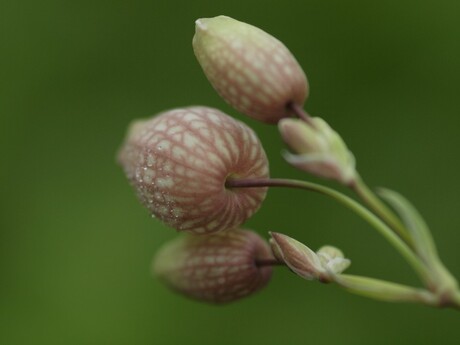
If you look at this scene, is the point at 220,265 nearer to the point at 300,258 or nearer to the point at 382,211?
the point at 300,258

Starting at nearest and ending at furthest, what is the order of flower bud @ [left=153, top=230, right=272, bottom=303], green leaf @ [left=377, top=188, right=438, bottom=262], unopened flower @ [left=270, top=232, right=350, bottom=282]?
green leaf @ [left=377, top=188, right=438, bottom=262] → unopened flower @ [left=270, top=232, right=350, bottom=282] → flower bud @ [left=153, top=230, right=272, bottom=303]

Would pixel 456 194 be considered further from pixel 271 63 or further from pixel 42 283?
pixel 271 63

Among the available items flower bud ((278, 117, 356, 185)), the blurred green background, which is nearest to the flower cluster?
flower bud ((278, 117, 356, 185))

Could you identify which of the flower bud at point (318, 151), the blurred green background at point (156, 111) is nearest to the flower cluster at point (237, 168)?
the flower bud at point (318, 151)

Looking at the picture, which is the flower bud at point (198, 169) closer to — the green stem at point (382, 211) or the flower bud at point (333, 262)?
the flower bud at point (333, 262)

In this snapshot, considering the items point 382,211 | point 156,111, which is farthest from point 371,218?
point 156,111

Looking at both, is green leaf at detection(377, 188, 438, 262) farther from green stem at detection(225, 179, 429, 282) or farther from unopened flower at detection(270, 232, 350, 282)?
unopened flower at detection(270, 232, 350, 282)
